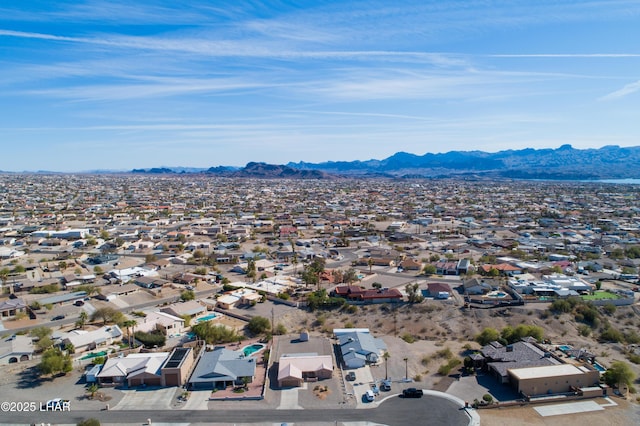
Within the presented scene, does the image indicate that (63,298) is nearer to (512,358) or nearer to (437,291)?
(437,291)

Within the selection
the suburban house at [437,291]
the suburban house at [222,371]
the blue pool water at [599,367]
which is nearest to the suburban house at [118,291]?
the suburban house at [222,371]

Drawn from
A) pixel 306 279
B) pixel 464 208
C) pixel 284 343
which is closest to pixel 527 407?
pixel 284 343

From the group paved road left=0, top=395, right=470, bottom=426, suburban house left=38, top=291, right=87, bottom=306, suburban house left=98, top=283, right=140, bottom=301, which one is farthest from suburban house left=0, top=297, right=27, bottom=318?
paved road left=0, top=395, right=470, bottom=426

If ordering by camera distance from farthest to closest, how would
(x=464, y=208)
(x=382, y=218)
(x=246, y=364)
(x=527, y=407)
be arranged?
1. (x=464, y=208)
2. (x=382, y=218)
3. (x=246, y=364)
4. (x=527, y=407)

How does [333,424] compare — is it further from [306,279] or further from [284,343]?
[306,279]

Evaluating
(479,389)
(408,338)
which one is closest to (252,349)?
(408,338)

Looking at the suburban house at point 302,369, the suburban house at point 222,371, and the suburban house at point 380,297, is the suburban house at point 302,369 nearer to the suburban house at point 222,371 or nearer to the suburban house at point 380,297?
the suburban house at point 222,371
